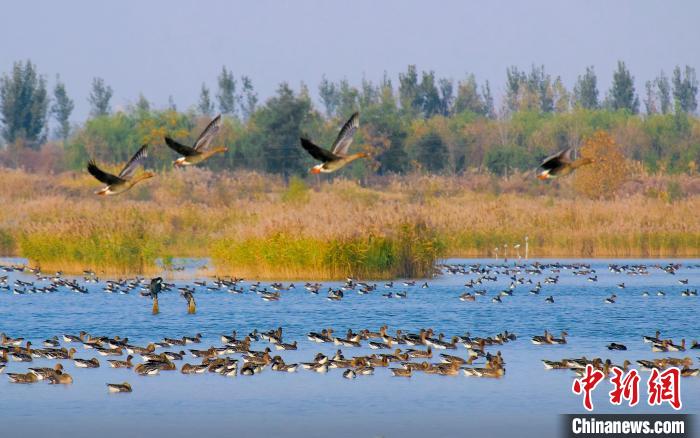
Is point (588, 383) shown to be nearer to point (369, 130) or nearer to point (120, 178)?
point (120, 178)

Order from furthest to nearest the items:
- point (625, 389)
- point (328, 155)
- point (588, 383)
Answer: point (588, 383) < point (625, 389) < point (328, 155)

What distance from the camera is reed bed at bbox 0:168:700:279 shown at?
5072 centimetres

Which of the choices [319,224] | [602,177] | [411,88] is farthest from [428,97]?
[319,224]

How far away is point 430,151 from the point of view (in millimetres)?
109250

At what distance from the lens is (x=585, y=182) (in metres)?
91.9

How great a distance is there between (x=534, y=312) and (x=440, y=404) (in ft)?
63.4

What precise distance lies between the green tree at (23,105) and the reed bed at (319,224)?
29.7 m

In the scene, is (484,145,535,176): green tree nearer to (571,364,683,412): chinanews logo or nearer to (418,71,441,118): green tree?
(418,71,441,118): green tree

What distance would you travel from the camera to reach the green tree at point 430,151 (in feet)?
358

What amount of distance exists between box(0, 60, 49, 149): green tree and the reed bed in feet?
97.4

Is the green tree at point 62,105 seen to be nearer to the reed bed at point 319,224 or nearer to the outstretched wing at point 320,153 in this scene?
the reed bed at point 319,224

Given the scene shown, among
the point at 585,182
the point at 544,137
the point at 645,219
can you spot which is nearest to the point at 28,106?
the point at 544,137

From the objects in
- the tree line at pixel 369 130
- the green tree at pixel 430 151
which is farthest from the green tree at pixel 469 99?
the green tree at pixel 430 151

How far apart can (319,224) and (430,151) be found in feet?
198
